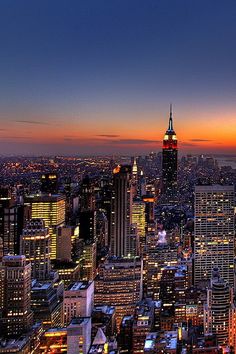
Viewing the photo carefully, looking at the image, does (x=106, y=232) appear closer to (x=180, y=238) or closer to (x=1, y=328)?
(x=180, y=238)

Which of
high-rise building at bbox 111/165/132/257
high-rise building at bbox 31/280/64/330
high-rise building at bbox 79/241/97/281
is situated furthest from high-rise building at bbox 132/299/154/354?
high-rise building at bbox 111/165/132/257

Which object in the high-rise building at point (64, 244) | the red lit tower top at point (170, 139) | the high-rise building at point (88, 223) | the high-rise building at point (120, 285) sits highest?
the red lit tower top at point (170, 139)

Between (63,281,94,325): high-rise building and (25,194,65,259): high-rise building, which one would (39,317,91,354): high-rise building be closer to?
(63,281,94,325): high-rise building

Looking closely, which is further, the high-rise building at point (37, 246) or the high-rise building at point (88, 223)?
the high-rise building at point (88, 223)

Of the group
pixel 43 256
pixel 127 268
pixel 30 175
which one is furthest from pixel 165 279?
pixel 30 175

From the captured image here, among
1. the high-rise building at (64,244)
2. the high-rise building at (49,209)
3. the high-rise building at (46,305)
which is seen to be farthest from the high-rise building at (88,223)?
the high-rise building at (46,305)

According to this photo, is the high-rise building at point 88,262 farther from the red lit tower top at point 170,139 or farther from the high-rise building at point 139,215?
the red lit tower top at point 170,139
